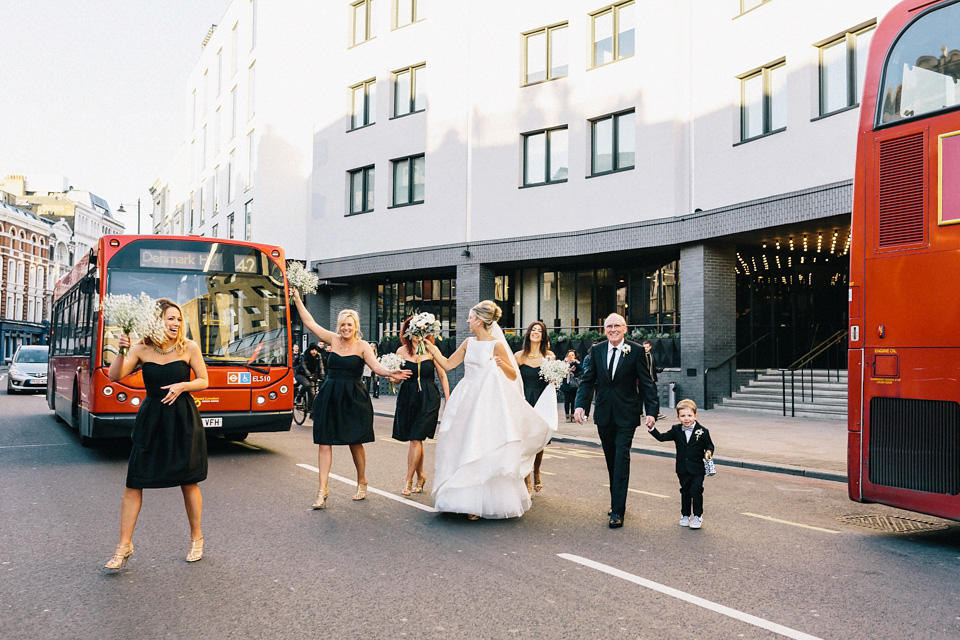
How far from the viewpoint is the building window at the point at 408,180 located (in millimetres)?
26562

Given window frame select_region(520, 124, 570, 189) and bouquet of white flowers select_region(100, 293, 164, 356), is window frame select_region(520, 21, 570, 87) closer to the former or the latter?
window frame select_region(520, 124, 570, 189)

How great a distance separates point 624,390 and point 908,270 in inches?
95.6

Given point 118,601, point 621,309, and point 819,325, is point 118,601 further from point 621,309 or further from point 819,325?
point 819,325

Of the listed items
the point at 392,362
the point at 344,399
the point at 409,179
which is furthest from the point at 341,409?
the point at 409,179

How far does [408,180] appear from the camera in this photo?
88.5ft

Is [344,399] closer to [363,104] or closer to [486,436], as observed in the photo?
[486,436]

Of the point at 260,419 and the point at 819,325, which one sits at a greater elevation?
the point at 819,325

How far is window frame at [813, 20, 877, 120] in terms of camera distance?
1658cm

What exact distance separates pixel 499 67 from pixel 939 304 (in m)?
20.3

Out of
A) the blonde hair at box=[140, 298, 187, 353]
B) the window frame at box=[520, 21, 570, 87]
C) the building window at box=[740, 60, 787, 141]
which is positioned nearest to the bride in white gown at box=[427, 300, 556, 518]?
the blonde hair at box=[140, 298, 187, 353]

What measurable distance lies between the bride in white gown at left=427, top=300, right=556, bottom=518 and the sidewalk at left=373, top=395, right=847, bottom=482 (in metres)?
4.99

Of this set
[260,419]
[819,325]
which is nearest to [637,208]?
[819,325]

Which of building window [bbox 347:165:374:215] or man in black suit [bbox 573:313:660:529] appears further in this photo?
building window [bbox 347:165:374:215]

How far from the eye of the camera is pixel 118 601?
4.59 meters
